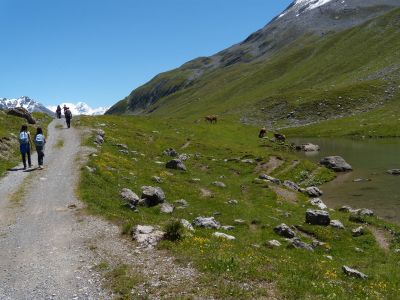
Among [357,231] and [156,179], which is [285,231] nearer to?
[357,231]

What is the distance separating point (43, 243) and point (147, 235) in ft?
15.7

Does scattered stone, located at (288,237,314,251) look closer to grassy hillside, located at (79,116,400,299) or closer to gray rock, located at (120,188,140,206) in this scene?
grassy hillside, located at (79,116,400,299)

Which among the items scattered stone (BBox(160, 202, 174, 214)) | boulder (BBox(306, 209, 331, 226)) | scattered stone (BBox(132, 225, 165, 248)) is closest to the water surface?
boulder (BBox(306, 209, 331, 226))

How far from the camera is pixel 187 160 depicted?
53.8 metres

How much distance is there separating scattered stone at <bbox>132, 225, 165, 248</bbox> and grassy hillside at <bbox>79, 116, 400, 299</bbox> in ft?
1.92

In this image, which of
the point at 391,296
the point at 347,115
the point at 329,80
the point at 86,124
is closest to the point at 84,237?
the point at 391,296

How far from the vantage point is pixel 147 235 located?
68.2 feet

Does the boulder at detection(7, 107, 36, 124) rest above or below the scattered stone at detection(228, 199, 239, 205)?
above

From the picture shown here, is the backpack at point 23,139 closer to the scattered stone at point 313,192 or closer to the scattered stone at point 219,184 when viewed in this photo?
the scattered stone at point 219,184

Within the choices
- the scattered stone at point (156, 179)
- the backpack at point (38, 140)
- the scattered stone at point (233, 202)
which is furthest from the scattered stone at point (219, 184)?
the backpack at point (38, 140)

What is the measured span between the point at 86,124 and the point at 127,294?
189 ft

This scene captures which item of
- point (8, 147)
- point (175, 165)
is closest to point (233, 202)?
point (175, 165)

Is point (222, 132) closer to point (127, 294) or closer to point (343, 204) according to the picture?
point (343, 204)

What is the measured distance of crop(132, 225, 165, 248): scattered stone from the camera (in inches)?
797
